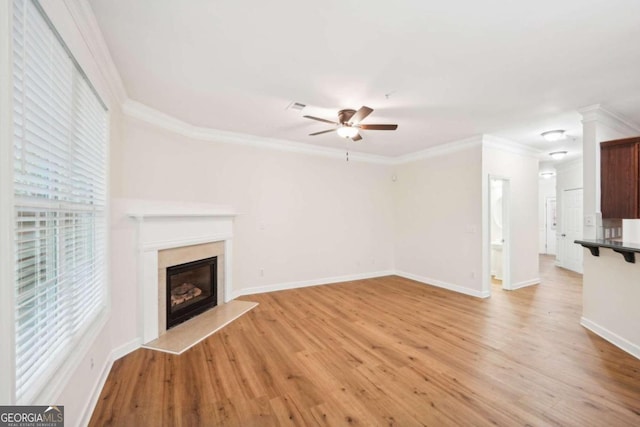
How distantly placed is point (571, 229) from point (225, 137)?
325 inches

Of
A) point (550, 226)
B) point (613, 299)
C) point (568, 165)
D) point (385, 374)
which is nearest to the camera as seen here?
point (385, 374)

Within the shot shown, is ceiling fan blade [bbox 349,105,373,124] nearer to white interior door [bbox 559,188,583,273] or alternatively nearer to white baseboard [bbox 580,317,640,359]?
white baseboard [bbox 580,317,640,359]

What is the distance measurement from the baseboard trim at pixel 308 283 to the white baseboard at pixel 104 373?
1.72 metres

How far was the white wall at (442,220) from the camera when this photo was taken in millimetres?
4656

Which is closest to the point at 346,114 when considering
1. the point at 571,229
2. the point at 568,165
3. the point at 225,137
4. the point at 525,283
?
the point at 225,137

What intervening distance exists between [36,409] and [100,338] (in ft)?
3.79

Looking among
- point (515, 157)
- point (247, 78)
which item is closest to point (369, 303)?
point (247, 78)

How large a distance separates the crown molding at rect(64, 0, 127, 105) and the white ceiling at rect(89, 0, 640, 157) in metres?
0.06

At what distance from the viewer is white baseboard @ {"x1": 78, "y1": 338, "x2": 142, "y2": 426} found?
1.86 m

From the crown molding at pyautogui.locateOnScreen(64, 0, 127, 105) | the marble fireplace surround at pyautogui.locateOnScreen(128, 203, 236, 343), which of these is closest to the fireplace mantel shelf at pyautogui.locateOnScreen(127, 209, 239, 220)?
the marble fireplace surround at pyautogui.locateOnScreen(128, 203, 236, 343)

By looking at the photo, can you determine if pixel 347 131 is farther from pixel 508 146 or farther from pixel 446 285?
pixel 446 285

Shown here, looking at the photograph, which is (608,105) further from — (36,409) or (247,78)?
(36,409)

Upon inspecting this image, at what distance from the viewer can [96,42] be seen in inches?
78.2

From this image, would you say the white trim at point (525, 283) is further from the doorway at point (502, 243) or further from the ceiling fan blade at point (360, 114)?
the ceiling fan blade at point (360, 114)
